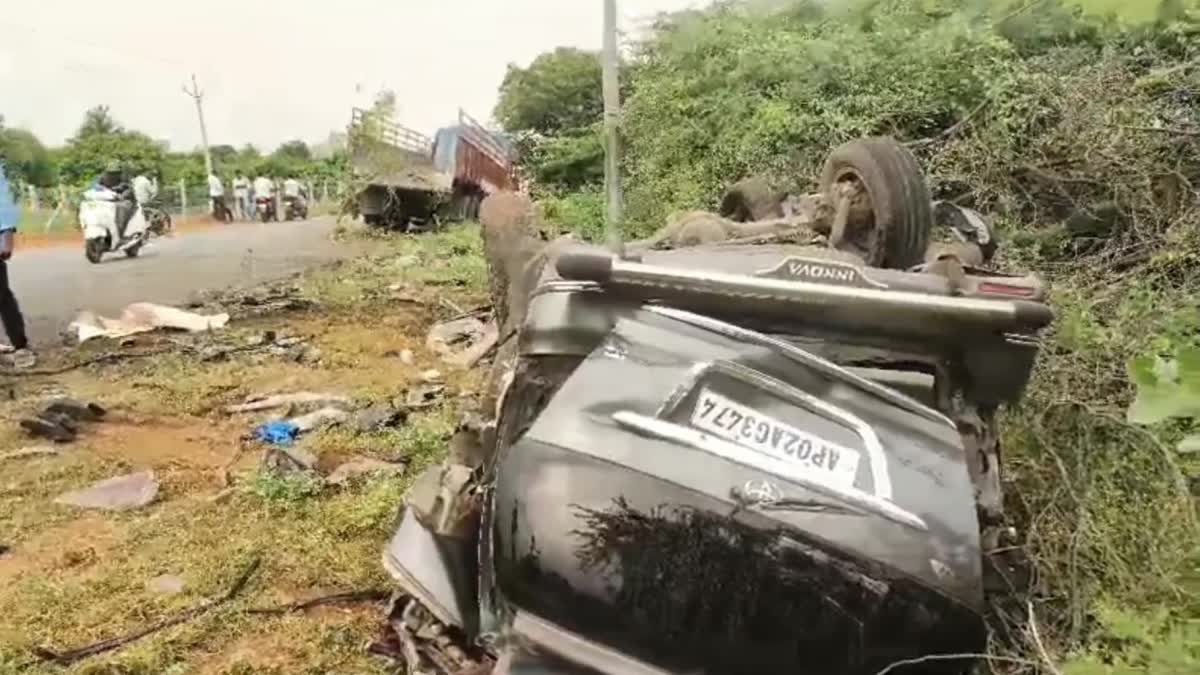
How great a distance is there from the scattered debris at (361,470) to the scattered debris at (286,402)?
143 cm

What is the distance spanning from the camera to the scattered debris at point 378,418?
6668 millimetres

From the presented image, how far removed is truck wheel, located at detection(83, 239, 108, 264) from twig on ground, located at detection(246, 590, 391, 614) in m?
11.8

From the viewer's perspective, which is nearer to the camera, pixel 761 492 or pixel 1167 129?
pixel 761 492

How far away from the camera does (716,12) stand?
12.0m

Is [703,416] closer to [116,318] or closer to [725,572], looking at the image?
[725,572]

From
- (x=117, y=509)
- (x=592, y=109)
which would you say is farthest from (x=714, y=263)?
(x=592, y=109)

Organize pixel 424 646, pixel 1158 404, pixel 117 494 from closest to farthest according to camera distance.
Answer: pixel 1158 404, pixel 424 646, pixel 117 494

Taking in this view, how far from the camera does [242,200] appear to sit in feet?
109

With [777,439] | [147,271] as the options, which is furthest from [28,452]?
[147,271]

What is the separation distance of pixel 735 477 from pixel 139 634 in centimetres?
258

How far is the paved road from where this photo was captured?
36.5 feet

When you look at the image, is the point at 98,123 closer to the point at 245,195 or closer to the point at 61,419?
the point at 245,195

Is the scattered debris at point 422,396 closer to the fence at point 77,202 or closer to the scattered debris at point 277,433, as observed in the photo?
the scattered debris at point 277,433

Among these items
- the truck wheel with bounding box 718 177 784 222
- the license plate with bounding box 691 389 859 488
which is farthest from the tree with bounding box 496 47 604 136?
the license plate with bounding box 691 389 859 488
